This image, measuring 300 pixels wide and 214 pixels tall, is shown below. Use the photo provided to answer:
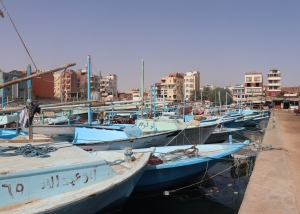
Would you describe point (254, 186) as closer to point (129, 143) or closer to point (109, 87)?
point (129, 143)

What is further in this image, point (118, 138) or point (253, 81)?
point (253, 81)

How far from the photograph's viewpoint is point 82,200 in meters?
5.01

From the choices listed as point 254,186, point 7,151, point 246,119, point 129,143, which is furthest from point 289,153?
point 246,119

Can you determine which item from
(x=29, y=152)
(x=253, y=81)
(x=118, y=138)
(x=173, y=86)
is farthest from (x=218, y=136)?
(x=253, y=81)

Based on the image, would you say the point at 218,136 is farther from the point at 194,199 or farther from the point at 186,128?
the point at 194,199

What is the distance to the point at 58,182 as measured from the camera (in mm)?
5133

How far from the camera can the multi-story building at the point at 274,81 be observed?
297 feet

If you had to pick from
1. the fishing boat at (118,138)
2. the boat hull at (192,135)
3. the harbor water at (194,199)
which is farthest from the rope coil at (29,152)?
the boat hull at (192,135)

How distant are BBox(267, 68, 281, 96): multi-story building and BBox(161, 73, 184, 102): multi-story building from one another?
94.9ft

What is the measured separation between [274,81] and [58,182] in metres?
96.0

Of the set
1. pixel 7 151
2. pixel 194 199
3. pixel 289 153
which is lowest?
pixel 194 199

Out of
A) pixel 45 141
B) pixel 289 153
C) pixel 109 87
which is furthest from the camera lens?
pixel 109 87

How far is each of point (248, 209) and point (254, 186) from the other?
4.77ft

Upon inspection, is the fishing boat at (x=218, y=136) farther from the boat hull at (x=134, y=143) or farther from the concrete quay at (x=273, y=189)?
the concrete quay at (x=273, y=189)
